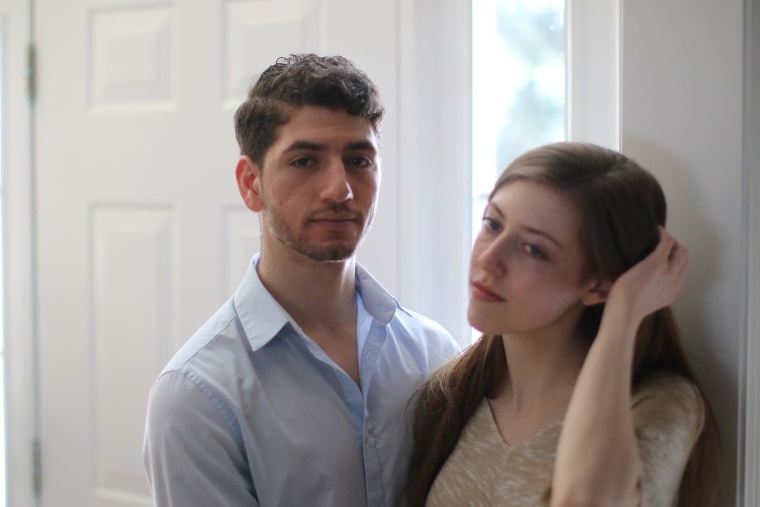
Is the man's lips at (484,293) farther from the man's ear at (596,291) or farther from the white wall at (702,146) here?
the white wall at (702,146)

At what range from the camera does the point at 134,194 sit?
1.97 meters

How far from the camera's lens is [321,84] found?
1240 millimetres

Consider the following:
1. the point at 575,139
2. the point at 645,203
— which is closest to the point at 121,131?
the point at 575,139

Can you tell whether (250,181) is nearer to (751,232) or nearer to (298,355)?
(298,355)

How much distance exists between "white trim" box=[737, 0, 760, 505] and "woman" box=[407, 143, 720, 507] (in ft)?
0.13

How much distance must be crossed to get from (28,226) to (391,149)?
0.97m

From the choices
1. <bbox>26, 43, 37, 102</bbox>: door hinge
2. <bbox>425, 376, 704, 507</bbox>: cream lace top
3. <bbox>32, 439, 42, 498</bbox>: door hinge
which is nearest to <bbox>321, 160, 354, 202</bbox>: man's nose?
<bbox>425, 376, 704, 507</bbox>: cream lace top

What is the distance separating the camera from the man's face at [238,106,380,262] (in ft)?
4.05

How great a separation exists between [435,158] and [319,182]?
53cm

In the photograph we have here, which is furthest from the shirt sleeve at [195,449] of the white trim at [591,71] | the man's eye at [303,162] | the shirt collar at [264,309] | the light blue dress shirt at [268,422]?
the white trim at [591,71]

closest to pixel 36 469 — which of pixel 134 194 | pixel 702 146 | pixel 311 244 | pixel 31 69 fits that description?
pixel 134 194

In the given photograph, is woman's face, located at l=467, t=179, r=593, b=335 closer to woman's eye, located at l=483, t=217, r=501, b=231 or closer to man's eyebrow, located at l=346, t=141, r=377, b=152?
woman's eye, located at l=483, t=217, r=501, b=231

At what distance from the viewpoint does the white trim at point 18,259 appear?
2062 millimetres

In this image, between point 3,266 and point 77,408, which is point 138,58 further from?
point 77,408
